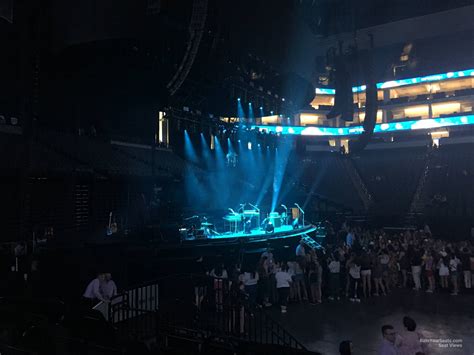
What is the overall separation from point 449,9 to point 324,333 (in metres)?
40.3

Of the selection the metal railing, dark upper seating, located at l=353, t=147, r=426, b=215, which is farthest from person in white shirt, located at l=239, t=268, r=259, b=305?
dark upper seating, located at l=353, t=147, r=426, b=215

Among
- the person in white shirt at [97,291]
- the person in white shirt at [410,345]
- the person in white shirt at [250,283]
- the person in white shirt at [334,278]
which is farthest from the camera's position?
the person in white shirt at [334,278]

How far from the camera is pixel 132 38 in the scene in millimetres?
12898

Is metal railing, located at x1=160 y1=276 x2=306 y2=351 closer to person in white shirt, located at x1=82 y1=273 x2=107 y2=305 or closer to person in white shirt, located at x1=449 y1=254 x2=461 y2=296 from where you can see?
person in white shirt, located at x1=82 y1=273 x2=107 y2=305

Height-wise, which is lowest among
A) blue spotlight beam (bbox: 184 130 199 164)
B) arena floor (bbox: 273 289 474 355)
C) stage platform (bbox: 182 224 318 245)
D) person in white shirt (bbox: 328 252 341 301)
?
arena floor (bbox: 273 289 474 355)

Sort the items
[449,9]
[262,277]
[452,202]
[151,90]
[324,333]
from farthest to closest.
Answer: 1. [449,9]
2. [452,202]
3. [151,90]
4. [262,277]
5. [324,333]

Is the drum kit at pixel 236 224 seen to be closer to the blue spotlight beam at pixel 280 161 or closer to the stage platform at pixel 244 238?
the stage platform at pixel 244 238

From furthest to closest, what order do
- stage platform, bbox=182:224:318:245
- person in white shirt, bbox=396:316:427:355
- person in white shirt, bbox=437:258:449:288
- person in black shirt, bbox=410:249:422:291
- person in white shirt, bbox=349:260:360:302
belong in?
stage platform, bbox=182:224:318:245, person in black shirt, bbox=410:249:422:291, person in white shirt, bbox=437:258:449:288, person in white shirt, bbox=349:260:360:302, person in white shirt, bbox=396:316:427:355

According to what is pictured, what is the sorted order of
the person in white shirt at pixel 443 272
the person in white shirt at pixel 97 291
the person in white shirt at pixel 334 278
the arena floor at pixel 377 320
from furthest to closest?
the person in white shirt at pixel 443 272
the person in white shirt at pixel 334 278
the person in white shirt at pixel 97 291
the arena floor at pixel 377 320

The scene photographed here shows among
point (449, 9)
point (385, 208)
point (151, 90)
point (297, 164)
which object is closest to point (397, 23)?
point (449, 9)

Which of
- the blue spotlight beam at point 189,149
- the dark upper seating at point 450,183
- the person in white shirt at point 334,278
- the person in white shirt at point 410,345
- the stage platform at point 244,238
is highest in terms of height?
the blue spotlight beam at point 189,149

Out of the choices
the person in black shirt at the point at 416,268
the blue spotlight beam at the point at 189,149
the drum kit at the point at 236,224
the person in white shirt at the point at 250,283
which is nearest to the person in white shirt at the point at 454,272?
the person in black shirt at the point at 416,268

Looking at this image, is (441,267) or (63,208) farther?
(63,208)

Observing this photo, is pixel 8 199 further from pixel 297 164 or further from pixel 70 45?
pixel 297 164
